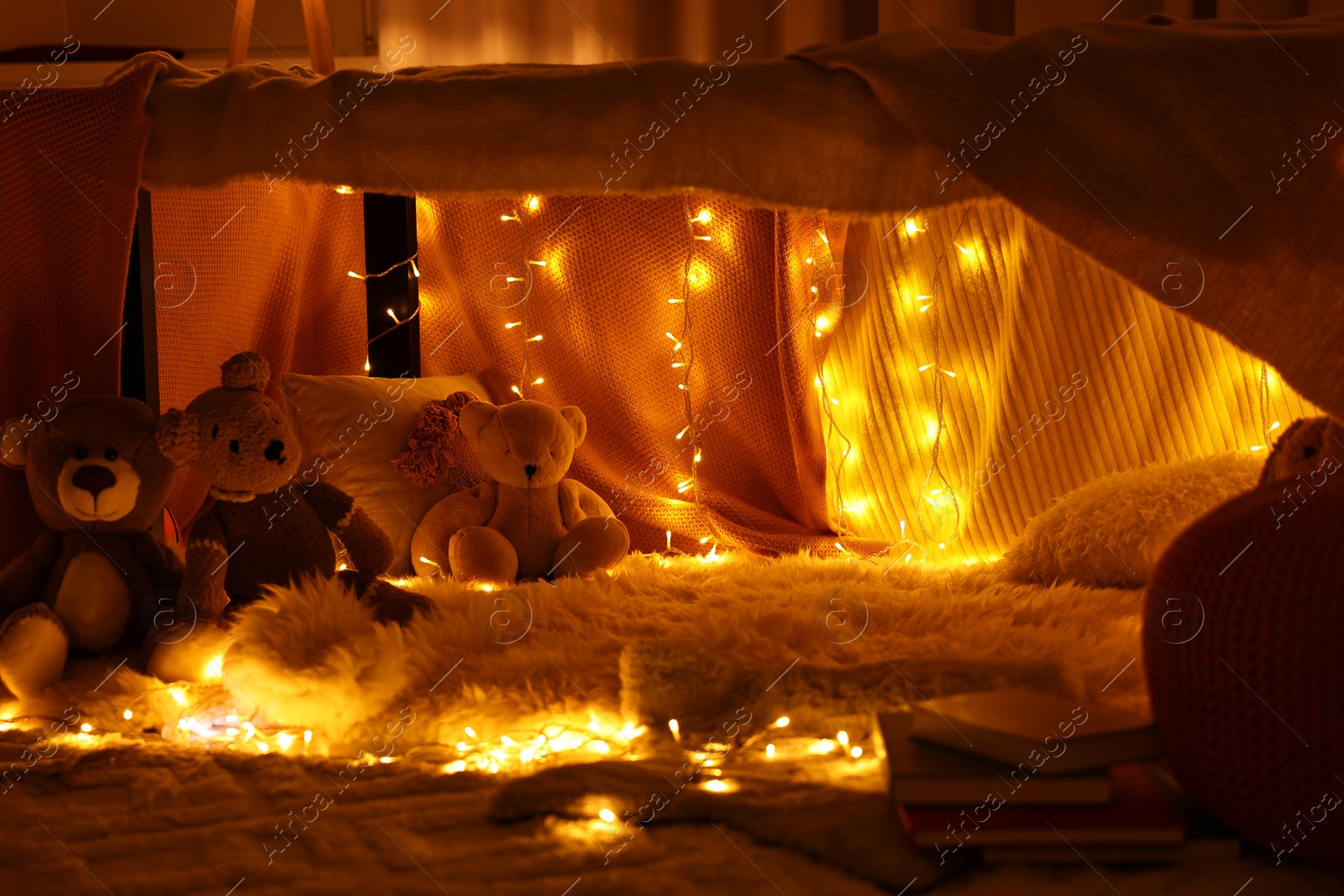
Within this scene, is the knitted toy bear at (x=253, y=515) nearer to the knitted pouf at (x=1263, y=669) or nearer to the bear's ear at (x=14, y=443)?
the bear's ear at (x=14, y=443)

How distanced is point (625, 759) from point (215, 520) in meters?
0.61

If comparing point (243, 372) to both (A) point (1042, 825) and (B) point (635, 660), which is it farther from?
(A) point (1042, 825)

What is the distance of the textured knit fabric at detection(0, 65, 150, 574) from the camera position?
1.28 metres

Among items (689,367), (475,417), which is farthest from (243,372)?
(689,367)

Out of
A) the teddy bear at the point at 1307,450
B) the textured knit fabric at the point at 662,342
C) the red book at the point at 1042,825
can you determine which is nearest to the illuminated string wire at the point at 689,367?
the textured knit fabric at the point at 662,342

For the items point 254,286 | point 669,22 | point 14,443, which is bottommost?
point 14,443

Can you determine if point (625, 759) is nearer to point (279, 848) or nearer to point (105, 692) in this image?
point (279, 848)

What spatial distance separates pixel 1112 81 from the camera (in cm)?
104

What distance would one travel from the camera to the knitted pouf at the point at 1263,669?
0.71m

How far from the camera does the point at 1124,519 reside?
152cm

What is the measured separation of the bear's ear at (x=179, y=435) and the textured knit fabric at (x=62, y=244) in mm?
157

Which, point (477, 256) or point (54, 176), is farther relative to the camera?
point (477, 256)

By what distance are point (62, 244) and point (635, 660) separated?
35.1 inches

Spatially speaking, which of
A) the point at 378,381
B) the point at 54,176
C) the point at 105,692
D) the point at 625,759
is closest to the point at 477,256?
the point at 378,381
